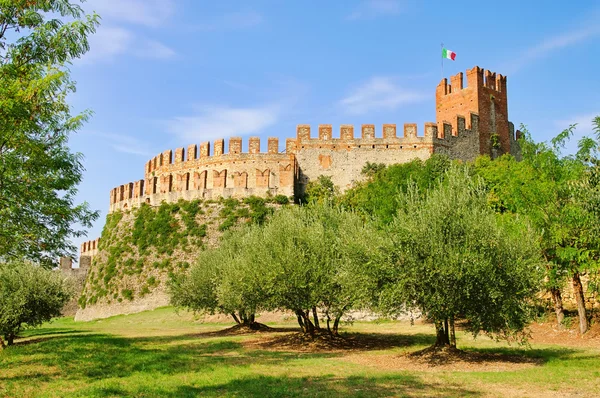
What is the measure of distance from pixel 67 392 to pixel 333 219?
12.0m

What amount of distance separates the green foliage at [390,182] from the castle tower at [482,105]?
7102mm

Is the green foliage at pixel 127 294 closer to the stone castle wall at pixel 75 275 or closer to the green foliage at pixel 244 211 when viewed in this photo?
the green foliage at pixel 244 211

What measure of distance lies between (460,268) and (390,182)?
26.2m

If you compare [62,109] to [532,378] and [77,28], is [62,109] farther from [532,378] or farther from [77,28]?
[532,378]

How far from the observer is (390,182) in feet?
130

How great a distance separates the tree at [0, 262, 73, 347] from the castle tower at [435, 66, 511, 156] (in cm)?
3449

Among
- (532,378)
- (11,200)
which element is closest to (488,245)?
(532,378)

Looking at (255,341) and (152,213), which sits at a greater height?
(152,213)

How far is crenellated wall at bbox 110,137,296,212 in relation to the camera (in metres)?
44.0

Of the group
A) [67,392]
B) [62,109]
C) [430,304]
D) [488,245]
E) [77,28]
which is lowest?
[67,392]

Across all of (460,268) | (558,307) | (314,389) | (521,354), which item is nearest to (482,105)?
(558,307)

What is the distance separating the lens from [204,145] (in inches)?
1818

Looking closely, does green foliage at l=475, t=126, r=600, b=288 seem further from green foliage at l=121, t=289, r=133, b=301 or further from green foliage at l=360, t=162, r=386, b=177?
green foliage at l=121, t=289, r=133, b=301

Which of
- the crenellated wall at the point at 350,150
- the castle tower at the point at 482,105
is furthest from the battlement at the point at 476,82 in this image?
the crenellated wall at the point at 350,150
